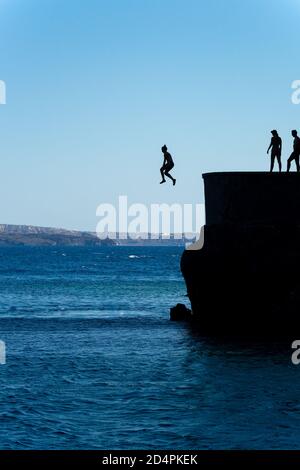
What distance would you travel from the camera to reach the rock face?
33250 mm

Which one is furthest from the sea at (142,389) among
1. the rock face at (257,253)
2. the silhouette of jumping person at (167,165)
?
the silhouette of jumping person at (167,165)

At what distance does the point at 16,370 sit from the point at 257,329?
10.5 meters

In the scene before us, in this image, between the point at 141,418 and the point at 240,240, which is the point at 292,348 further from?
the point at 141,418

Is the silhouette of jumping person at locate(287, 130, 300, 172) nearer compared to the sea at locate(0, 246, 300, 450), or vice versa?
the sea at locate(0, 246, 300, 450)

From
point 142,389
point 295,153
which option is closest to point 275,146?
point 295,153

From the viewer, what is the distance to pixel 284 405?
2111 cm

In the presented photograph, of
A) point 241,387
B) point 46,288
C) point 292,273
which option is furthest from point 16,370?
point 46,288

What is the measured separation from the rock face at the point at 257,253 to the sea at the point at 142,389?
1.39 meters

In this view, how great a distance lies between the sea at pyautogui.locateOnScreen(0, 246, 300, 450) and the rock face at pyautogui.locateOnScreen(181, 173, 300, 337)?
1394mm

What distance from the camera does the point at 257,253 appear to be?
33.3 meters

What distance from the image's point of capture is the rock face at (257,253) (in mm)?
33250

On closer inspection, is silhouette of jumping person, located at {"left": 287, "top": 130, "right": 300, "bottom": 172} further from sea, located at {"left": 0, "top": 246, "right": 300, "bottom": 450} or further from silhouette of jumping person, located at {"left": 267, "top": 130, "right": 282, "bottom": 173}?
sea, located at {"left": 0, "top": 246, "right": 300, "bottom": 450}

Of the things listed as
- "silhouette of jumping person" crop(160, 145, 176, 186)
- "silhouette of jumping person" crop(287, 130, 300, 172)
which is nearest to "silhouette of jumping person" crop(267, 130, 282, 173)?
"silhouette of jumping person" crop(287, 130, 300, 172)

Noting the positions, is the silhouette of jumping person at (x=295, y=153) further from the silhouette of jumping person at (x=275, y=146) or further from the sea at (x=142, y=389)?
the sea at (x=142, y=389)
